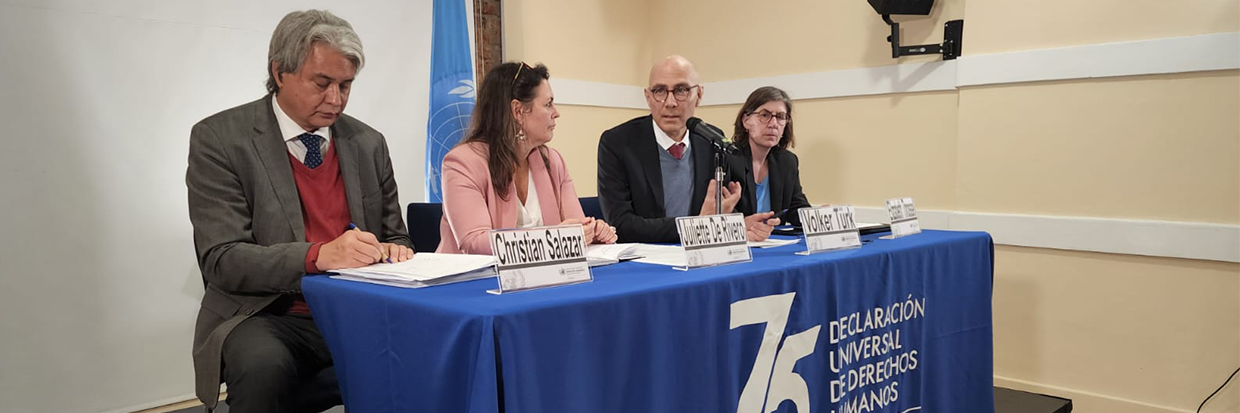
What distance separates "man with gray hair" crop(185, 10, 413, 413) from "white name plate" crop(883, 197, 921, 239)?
1.35 meters

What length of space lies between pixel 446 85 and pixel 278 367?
228 cm

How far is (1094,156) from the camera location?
2.97 metres

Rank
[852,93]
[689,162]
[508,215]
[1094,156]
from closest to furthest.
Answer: [508,215] → [689,162] → [1094,156] → [852,93]

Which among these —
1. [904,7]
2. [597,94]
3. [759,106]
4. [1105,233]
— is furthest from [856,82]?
[597,94]

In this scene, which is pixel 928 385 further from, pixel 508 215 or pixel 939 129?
pixel 939 129

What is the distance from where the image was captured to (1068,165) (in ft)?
9.98

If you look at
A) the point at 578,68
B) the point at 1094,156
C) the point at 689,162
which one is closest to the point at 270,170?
the point at 689,162

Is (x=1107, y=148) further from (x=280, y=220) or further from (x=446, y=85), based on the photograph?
(x=280, y=220)

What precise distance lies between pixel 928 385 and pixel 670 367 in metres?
1.05

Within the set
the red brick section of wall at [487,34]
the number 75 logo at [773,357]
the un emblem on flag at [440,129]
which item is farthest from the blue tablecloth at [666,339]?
the red brick section of wall at [487,34]

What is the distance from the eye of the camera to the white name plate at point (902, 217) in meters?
2.20

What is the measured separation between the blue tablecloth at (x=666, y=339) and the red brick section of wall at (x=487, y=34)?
8.04ft

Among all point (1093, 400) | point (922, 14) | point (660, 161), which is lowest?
point (1093, 400)

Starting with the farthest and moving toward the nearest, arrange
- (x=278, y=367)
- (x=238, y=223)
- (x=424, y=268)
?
(x=238, y=223)
(x=278, y=367)
(x=424, y=268)
